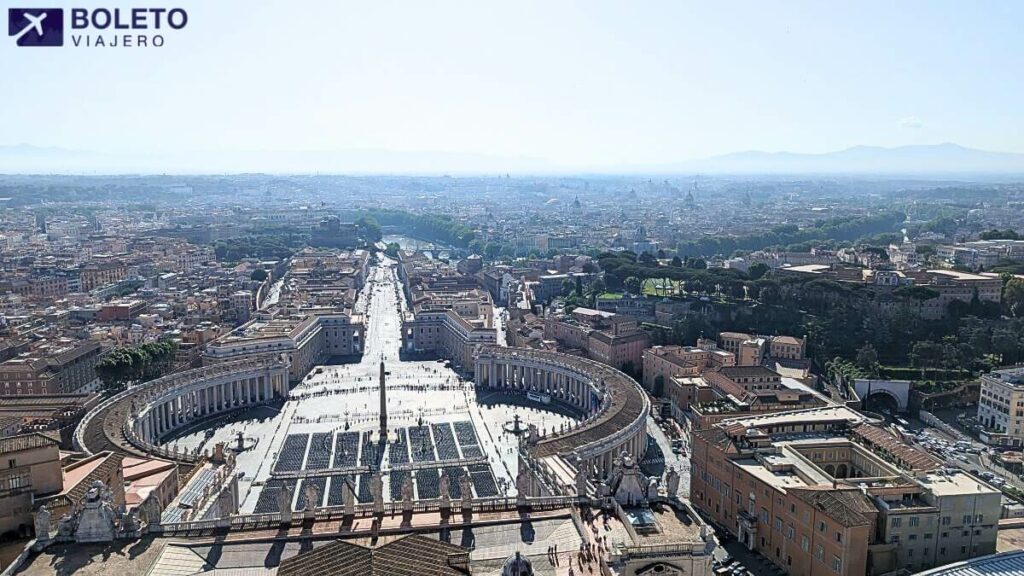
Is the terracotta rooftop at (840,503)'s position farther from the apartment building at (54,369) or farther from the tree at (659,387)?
the apartment building at (54,369)

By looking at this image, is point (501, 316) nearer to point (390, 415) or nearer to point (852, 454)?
point (390, 415)

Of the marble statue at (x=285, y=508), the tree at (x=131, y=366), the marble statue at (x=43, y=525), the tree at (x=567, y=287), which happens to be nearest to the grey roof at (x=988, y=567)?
the marble statue at (x=285, y=508)

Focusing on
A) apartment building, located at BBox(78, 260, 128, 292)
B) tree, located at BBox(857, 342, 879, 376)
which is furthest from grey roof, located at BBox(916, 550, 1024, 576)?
apartment building, located at BBox(78, 260, 128, 292)

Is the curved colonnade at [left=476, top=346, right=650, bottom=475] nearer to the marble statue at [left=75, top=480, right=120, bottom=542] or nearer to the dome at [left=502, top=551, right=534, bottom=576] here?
the marble statue at [left=75, top=480, right=120, bottom=542]

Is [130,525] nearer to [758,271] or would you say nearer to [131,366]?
[131,366]

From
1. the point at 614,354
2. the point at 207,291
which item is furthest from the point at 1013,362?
the point at 207,291

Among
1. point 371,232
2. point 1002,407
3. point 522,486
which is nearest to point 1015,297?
point 1002,407

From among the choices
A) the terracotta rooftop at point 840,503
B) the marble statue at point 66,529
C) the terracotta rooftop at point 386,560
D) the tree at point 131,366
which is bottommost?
the tree at point 131,366

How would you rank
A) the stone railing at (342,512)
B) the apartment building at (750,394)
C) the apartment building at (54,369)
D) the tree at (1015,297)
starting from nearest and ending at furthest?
the stone railing at (342,512), the apartment building at (750,394), the apartment building at (54,369), the tree at (1015,297)
